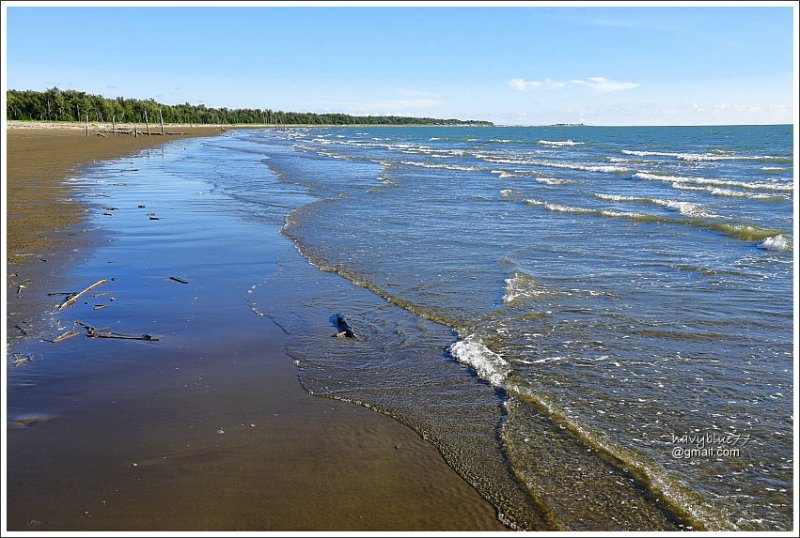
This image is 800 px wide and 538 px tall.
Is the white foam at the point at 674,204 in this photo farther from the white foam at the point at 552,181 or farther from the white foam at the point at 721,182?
the white foam at the point at 721,182

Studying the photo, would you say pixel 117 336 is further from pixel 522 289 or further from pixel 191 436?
pixel 522 289

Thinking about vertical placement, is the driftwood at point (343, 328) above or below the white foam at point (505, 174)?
below

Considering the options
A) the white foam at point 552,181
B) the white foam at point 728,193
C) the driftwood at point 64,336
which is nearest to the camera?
→ the driftwood at point 64,336

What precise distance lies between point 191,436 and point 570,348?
4.36 m

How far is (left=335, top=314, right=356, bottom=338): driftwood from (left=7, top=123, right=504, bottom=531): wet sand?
2.47 ft

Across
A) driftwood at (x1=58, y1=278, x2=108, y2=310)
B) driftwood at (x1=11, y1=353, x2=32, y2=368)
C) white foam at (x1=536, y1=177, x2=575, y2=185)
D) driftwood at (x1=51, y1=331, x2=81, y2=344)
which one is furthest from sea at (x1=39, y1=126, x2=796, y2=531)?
white foam at (x1=536, y1=177, x2=575, y2=185)

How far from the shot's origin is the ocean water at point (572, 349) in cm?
449

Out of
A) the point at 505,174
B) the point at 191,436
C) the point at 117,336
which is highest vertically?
the point at 505,174

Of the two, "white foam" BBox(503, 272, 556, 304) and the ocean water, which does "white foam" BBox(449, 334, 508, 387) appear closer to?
the ocean water

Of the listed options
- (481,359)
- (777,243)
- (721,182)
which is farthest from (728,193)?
(481,359)

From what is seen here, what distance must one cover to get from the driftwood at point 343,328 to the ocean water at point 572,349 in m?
0.11

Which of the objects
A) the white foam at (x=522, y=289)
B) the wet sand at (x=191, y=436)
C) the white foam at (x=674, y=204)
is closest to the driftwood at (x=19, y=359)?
the wet sand at (x=191, y=436)

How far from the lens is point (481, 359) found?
6.72 m

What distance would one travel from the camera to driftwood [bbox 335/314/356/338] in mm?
7478
